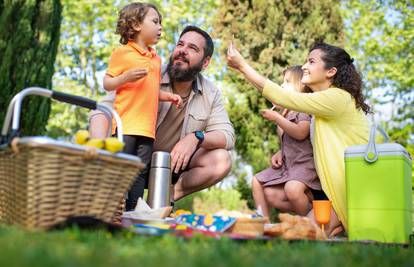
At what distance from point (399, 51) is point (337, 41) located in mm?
5877

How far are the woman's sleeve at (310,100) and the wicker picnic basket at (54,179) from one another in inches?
57.5

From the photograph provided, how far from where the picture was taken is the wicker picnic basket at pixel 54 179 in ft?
7.75

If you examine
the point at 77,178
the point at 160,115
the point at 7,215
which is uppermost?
the point at 160,115

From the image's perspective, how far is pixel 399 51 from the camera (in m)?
15.5

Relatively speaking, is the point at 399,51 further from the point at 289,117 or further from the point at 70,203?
the point at 70,203

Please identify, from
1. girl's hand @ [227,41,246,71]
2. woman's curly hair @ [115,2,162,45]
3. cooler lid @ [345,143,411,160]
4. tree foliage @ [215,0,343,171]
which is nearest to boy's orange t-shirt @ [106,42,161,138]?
woman's curly hair @ [115,2,162,45]

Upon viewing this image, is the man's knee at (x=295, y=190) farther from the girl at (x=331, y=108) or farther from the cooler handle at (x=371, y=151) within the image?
the cooler handle at (x=371, y=151)

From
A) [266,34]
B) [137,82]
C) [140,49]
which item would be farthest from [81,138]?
[266,34]

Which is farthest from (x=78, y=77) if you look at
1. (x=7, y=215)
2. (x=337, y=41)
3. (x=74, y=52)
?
(x=7, y=215)

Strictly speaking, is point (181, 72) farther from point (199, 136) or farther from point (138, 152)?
point (138, 152)

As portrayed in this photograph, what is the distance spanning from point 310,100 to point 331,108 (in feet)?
0.58

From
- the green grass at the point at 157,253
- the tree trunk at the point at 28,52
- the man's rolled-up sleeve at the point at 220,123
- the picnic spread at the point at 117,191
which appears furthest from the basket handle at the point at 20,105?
the tree trunk at the point at 28,52

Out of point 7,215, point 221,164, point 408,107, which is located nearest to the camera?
point 7,215

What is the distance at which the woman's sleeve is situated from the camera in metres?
3.78
